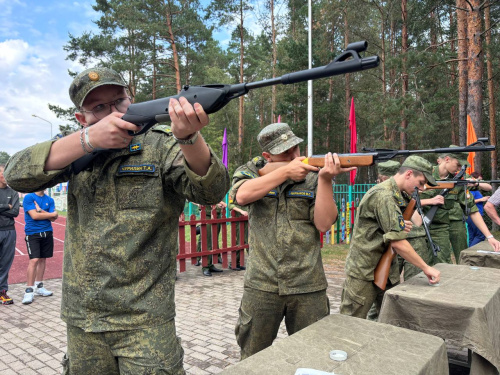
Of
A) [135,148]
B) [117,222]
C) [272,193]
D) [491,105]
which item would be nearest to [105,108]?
[135,148]

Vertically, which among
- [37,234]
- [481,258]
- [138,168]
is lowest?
[481,258]

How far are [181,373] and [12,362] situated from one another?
10.6ft

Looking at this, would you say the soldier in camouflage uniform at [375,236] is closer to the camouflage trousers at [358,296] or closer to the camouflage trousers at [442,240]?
the camouflage trousers at [358,296]

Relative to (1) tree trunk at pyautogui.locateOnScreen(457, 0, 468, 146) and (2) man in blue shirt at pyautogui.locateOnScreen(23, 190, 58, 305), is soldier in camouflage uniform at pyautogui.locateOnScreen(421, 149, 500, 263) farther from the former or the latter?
(1) tree trunk at pyautogui.locateOnScreen(457, 0, 468, 146)

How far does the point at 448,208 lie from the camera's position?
544 cm

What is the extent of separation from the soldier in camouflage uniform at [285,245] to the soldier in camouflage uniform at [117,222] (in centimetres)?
105

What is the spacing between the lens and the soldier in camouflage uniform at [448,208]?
530cm

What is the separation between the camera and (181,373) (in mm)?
1601

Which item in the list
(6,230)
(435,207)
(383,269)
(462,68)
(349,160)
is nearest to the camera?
(349,160)

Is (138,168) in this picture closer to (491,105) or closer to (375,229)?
(375,229)

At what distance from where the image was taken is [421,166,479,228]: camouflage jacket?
5.34 metres

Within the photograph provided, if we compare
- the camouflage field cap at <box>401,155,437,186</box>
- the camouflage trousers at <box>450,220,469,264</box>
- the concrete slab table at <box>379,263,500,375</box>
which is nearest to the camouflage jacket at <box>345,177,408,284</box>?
the camouflage field cap at <box>401,155,437,186</box>

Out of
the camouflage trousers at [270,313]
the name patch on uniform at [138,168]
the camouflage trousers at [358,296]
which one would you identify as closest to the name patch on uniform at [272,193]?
the camouflage trousers at [270,313]

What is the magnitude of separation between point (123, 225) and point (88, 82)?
2.05ft
